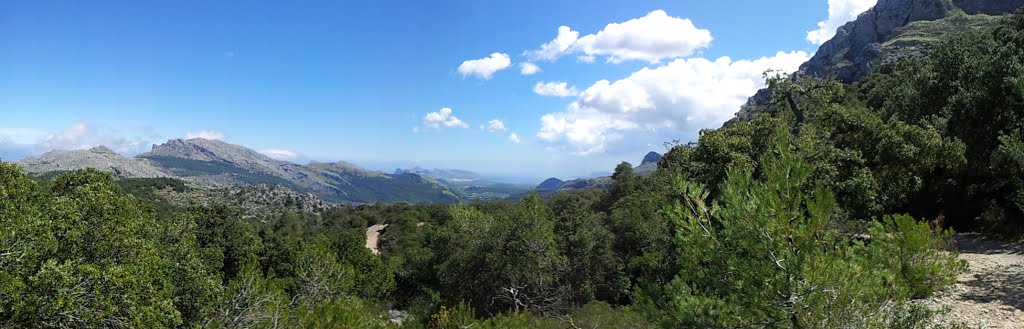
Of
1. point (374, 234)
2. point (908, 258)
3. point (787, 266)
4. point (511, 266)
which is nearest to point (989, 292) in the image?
point (908, 258)

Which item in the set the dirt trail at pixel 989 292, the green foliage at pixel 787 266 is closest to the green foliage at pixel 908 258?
the green foliage at pixel 787 266

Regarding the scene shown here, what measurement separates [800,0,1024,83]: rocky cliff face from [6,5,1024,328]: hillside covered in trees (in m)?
97.3

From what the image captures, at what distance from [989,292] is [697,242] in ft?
34.4

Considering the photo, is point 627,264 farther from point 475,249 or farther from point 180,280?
point 180,280

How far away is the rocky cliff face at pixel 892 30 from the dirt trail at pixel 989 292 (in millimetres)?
103636

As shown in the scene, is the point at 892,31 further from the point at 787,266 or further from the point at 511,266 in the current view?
the point at 787,266

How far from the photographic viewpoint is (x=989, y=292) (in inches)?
459

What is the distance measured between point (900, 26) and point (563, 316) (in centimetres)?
17962

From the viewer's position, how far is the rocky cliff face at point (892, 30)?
117312 millimetres

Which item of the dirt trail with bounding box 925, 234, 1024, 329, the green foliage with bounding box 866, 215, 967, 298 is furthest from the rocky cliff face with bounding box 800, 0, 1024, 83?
the green foliage with bounding box 866, 215, 967, 298

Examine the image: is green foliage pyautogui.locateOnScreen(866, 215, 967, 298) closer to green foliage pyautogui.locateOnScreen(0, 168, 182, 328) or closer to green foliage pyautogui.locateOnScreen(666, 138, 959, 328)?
green foliage pyautogui.locateOnScreen(666, 138, 959, 328)

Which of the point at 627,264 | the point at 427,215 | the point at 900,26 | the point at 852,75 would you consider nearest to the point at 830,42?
the point at 900,26

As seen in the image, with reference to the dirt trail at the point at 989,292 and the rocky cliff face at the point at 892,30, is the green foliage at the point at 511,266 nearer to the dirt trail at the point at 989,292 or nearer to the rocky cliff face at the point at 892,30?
the dirt trail at the point at 989,292

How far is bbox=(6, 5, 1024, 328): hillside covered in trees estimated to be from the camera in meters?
6.10
